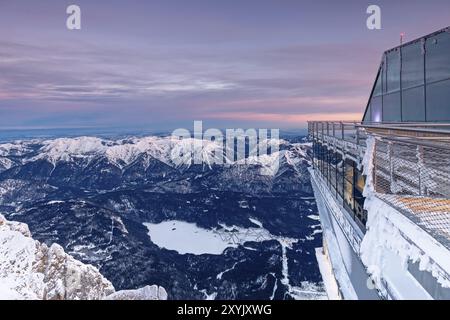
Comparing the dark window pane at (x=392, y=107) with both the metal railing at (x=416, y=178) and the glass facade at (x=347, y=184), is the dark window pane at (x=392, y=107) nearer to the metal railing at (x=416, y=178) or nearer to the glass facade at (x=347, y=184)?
the glass facade at (x=347, y=184)

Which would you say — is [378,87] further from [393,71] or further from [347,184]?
[347,184]

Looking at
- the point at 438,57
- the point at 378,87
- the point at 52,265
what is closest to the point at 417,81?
the point at 438,57

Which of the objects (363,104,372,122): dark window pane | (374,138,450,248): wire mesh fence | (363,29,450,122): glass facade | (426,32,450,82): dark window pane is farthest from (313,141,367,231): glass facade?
(363,104,372,122): dark window pane

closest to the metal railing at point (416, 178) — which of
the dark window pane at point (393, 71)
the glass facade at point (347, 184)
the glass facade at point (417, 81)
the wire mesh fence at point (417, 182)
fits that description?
the wire mesh fence at point (417, 182)

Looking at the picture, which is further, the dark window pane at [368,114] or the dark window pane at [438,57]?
the dark window pane at [368,114]
